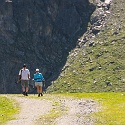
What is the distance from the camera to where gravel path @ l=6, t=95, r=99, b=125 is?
98.1 feet

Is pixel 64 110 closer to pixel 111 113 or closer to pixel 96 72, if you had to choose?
pixel 111 113

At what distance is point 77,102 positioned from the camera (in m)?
42.0

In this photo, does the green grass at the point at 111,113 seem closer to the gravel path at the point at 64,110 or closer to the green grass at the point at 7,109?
the gravel path at the point at 64,110

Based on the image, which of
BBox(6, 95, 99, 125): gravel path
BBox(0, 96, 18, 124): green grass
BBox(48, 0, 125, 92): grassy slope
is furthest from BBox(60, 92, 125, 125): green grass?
BBox(48, 0, 125, 92): grassy slope

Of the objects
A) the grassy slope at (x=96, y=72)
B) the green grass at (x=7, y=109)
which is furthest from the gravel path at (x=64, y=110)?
the grassy slope at (x=96, y=72)

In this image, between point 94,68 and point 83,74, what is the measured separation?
5.89 metres

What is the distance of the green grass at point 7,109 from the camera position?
32.5 meters

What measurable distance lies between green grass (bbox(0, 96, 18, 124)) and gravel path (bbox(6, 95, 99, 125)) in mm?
637

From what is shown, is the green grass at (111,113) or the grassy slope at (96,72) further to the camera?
the grassy slope at (96,72)

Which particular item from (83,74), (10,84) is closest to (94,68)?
(83,74)

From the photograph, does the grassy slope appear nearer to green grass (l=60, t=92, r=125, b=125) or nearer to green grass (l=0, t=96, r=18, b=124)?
green grass (l=0, t=96, r=18, b=124)

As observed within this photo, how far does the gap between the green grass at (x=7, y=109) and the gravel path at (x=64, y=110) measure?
0.64 meters

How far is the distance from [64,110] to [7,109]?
19.3 feet

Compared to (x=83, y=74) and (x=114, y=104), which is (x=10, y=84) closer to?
(x=83, y=74)
